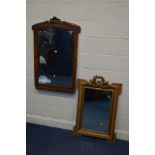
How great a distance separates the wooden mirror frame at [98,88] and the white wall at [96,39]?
7cm

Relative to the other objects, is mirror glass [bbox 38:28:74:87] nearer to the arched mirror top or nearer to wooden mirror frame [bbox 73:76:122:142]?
the arched mirror top

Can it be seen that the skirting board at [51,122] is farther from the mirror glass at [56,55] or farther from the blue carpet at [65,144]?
the mirror glass at [56,55]

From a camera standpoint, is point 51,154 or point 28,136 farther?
point 28,136

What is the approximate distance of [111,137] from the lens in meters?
2.45

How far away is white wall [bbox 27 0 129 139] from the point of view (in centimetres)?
232

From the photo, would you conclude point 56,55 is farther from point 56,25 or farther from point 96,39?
point 96,39

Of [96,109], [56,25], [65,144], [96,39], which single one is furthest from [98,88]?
[56,25]

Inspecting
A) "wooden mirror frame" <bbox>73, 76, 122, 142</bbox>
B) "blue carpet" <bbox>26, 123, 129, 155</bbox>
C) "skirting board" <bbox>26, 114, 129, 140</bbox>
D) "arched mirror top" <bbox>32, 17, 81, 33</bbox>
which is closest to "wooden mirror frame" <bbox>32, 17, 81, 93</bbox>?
"arched mirror top" <bbox>32, 17, 81, 33</bbox>

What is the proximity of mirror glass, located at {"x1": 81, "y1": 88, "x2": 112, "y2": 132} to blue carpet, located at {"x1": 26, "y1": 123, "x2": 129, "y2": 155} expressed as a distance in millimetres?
156

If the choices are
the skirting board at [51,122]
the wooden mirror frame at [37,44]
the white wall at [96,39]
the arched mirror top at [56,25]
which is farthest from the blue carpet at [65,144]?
the arched mirror top at [56,25]
